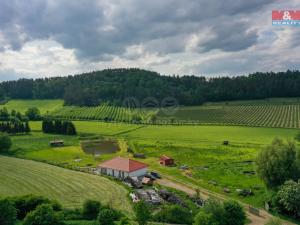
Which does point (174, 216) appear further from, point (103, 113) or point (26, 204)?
point (103, 113)

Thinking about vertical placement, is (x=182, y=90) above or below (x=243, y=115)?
above

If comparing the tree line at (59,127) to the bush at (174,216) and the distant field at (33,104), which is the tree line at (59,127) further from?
the bush at (174,216)

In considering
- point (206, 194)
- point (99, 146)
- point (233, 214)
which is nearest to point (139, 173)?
point (206, 194)


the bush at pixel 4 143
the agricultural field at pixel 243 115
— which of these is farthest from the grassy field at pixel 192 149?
the agricultural field at pixel 243 115

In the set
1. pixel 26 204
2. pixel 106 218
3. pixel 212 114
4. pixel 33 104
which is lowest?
pixel 106 218

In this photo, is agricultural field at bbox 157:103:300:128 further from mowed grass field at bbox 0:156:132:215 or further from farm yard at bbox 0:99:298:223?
mowed grass field at bbox 0:156:132:215

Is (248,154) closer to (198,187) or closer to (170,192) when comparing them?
(198,187)

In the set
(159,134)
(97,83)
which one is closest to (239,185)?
(159,134)
